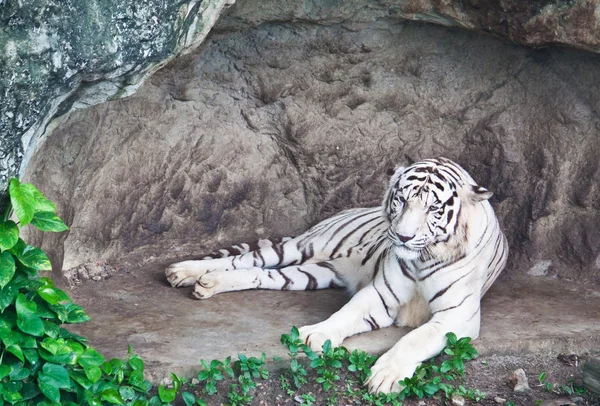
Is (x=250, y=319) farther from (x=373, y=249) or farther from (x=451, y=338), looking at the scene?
(x=451, y=338)

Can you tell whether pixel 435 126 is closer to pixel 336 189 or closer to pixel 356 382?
pixel 336 189

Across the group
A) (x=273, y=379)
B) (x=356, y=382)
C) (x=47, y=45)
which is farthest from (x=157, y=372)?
(x=47, y=45)

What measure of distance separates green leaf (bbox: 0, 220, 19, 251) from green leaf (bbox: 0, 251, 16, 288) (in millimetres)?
37

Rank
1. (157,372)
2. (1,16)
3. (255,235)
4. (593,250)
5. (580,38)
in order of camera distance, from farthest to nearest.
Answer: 1. (255,235)
2. (593,250)
3. (580,38)
4. (157,372)
5. (1,16)

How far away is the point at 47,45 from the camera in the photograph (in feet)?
9.84

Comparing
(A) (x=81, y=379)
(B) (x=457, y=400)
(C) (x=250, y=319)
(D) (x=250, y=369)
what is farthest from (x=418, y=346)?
(A) (x=81, y=379)

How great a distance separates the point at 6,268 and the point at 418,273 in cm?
185

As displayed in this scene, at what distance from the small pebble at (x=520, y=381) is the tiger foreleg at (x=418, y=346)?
0.85ft

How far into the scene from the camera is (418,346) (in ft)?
12.3

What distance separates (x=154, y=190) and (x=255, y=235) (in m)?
0.67

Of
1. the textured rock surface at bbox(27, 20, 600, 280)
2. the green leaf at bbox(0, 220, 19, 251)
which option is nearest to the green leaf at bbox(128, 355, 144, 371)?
the green leaf at bbox(0, 220, 19, 251)

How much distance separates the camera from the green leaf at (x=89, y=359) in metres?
3.23

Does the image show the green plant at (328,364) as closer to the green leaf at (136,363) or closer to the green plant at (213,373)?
the green plant at (213,373)

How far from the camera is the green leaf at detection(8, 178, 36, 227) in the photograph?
9.98ft
